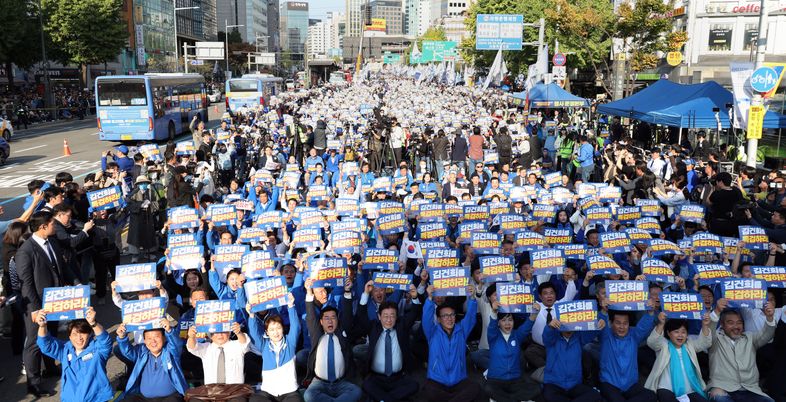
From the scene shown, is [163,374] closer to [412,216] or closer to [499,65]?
[412,216]

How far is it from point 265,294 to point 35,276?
2.64 metres

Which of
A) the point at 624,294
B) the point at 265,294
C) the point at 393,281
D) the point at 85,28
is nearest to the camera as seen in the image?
the point at 265,294

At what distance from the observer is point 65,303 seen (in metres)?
6.23

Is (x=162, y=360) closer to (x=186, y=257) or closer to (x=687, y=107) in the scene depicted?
(x=186, y=257)

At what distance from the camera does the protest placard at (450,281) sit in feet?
23.8

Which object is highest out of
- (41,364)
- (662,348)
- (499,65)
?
(499,65)

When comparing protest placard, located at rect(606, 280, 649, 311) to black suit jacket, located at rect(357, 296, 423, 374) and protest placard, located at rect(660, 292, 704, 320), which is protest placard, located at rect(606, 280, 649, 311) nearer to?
protest placard, located at rect(660, 292, 704, 320)

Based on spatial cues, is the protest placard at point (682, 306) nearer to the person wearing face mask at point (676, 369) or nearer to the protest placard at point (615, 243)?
the person wearing face mask at point (676, 369)

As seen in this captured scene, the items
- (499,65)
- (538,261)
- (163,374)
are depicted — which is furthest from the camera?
(499,65)

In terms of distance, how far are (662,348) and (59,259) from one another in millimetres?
6667

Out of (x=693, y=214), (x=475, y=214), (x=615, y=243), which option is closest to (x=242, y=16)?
(x=475, y=214)

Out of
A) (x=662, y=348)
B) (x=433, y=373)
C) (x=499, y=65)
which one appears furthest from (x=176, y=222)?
(x=499, y=65)

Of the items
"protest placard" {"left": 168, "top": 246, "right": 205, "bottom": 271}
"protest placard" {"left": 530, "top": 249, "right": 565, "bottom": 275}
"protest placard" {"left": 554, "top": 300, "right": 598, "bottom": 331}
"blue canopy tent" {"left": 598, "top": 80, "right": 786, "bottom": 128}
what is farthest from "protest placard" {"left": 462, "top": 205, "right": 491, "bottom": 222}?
"blue canopy tent" {"left": 598, "top": 80, "right": 786, "bottom": 128}

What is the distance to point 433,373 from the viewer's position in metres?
6.80
